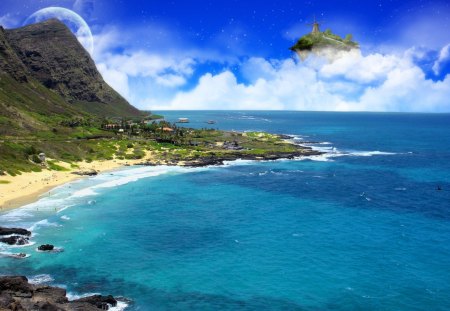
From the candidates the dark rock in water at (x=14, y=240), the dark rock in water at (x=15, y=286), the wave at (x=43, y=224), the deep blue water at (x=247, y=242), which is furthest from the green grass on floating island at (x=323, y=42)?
the wave at (x=43, y=224)

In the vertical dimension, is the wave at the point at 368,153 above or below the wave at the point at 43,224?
above

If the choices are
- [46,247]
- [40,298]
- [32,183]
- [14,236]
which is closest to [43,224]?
[14,236]

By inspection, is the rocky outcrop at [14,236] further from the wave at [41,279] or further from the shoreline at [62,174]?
the shoreline at [62,174]

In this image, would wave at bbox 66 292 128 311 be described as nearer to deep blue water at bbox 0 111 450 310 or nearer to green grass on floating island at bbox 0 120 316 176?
deep blue water at bbox 0 111 450 310

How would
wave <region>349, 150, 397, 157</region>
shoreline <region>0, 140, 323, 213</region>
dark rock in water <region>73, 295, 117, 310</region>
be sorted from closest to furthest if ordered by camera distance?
dark rock in water <region>73, 295, 117, 310</region> → shoreline <region>0, 140, 323, 213</region> → wave <region>349, 150, 397, 157</region>

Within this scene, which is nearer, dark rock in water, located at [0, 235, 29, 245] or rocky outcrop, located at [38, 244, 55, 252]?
rocky outcrop, located at [38, 244, 55, 252]

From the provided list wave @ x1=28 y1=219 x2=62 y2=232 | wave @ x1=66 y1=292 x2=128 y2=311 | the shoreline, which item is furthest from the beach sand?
wave @ x1=66 y1=292 x2=128 y2=311

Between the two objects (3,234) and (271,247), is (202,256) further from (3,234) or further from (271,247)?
(3,234)

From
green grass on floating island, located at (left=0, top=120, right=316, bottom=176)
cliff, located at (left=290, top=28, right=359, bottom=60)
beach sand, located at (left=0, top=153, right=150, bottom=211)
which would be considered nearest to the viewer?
cliff, located at (left=290, top=28, right=359, bottom=60)
